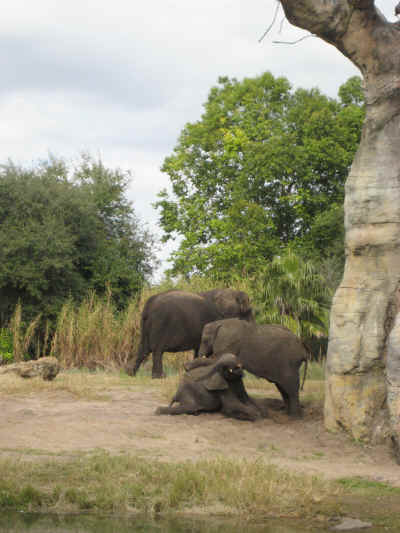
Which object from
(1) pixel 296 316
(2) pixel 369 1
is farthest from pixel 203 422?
(1) pixel 296 316

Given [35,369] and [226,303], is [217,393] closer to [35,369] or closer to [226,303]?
[35,369]

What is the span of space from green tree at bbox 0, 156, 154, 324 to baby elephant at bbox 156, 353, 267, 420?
598 inches

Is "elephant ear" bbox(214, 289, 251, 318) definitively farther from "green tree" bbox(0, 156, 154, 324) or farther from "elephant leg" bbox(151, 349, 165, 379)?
"green tree" bbox(0, 156, 154, 324)

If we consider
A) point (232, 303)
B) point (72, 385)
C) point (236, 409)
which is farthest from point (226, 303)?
point (236, 409)

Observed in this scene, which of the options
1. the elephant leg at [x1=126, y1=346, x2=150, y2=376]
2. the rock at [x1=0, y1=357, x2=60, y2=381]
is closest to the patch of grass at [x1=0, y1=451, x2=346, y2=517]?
the rock at [x1=0, y1=357, x2=60, y2=381]

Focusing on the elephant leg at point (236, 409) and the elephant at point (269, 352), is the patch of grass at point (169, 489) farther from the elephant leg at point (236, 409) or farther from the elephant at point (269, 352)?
the elephant at point (269, 352)

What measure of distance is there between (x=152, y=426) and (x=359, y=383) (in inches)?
92.0

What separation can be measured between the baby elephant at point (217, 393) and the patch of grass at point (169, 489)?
103 inches

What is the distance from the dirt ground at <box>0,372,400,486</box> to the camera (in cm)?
717

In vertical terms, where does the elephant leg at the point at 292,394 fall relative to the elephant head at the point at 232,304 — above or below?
below

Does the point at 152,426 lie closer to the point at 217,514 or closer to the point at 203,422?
the point at 203,422

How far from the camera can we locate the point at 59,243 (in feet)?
79.1

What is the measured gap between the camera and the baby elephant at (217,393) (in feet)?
29.2

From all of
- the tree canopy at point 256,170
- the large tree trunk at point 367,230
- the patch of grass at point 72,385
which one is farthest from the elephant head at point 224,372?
the tree canopy at point 256,170
